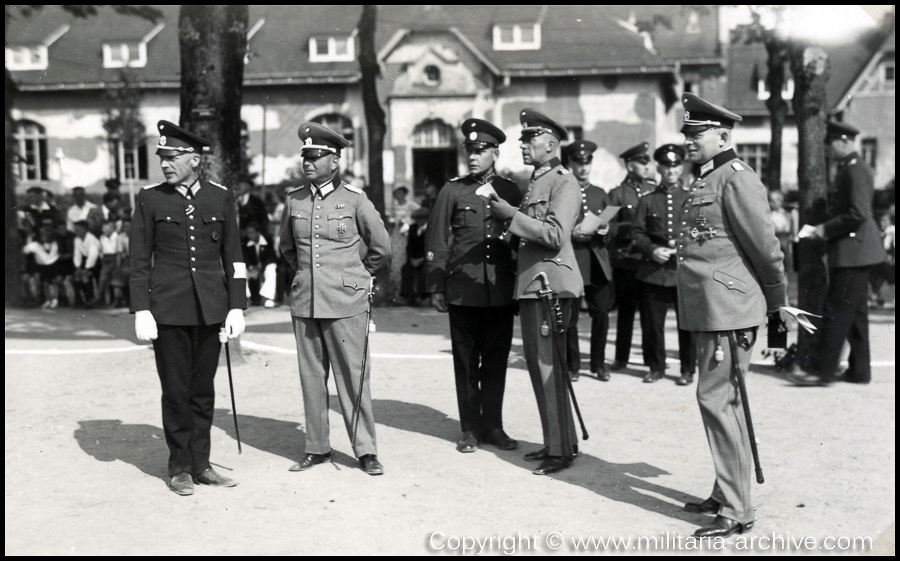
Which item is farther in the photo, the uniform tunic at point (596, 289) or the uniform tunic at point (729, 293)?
the uniform tunic at point (596, 289)

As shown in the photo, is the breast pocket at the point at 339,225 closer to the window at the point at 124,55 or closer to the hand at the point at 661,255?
the hand at the point at 661,255

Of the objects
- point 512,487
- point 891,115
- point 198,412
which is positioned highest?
point 891,115

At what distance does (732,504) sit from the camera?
548 cm

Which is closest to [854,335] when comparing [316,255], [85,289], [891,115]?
[316,255]

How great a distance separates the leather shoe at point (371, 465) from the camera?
6.67 metres

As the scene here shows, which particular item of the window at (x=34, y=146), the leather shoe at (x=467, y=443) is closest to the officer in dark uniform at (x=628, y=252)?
the leather shoe at (x=467, y=443)

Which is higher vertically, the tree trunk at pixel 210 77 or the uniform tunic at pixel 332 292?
the tree trunk at pixel 210 77

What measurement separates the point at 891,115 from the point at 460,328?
151ft

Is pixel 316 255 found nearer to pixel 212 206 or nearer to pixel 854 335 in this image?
pixel 212 206

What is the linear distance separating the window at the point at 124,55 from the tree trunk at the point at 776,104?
22333mm

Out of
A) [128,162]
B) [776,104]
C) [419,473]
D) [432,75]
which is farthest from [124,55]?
[419,473]

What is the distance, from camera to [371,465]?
22.0ft

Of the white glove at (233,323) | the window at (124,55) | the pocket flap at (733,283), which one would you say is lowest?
the white glove at (233,323)

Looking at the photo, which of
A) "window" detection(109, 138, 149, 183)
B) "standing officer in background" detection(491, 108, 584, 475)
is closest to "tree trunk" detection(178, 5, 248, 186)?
"standing officer in background" detection(491, 108, 584, 475)
